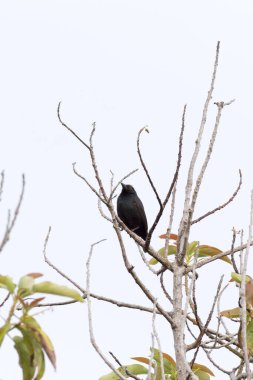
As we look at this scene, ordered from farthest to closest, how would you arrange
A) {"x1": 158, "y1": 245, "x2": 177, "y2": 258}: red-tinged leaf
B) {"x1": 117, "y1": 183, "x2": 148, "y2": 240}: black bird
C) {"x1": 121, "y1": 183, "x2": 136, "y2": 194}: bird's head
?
{"x1": 121, "y1": 183, "x2": 136, "y2": 194}: bird's head < {"x1": 117, "y1": 183, "x2": 148, "y2": 240}: black bird < {"x1": 158, "y1": 245, "x2": 177, "y2": 258}: red-tinged leaf

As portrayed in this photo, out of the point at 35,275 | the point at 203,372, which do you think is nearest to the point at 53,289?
the point at 35,275

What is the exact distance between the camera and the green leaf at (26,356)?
6.78 ft

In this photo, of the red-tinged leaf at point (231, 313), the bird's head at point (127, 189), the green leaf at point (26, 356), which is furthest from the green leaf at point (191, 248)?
the bird's head at point (127, 189)

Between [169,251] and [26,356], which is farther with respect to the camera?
[169,251]

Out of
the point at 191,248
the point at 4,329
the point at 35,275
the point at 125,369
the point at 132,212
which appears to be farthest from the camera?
the point at 132,212

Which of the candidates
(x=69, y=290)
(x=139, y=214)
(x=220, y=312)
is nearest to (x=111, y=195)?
(x=220, y=312)

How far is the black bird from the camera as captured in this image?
10773mm

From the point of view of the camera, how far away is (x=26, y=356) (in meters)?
2.08

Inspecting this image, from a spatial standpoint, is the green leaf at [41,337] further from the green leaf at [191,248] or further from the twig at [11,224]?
the green leaf at [191,248]

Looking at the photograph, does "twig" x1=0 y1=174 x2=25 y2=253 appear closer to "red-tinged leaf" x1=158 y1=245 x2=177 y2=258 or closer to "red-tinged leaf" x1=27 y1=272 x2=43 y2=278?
"red-tinged leaf" x1=27 y1=272 x2=43 y2=278

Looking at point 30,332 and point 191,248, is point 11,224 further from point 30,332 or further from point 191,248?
point 191,248

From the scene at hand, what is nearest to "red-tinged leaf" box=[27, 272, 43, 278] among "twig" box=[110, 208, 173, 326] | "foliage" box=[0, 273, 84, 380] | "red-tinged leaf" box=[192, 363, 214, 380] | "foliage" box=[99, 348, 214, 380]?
"foliage" box=[0, 273, 84, 380]

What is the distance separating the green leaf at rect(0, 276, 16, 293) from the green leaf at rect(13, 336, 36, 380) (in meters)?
0.19

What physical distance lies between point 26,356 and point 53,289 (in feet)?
0.73
